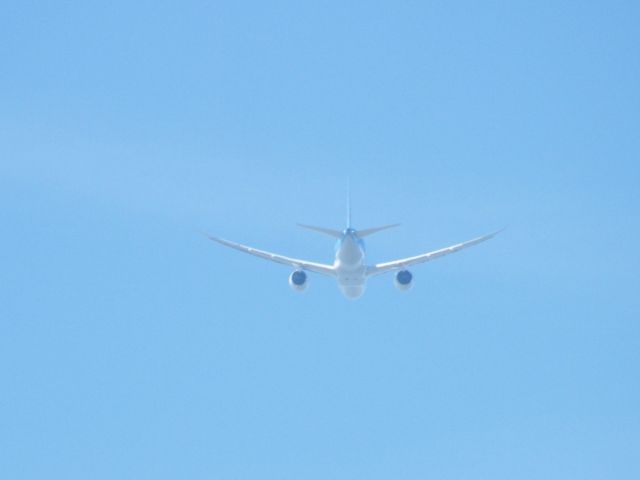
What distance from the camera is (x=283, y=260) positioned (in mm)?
129000

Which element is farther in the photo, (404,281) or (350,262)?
(404,281)

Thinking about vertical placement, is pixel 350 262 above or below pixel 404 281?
below

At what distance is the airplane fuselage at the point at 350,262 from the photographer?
11675cm

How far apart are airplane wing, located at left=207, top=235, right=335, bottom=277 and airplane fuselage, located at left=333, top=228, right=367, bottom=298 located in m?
3.75

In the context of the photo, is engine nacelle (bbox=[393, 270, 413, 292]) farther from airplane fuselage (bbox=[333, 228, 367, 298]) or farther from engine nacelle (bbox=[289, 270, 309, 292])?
engine nacelle (bbox=[289, 270, 309, 292])

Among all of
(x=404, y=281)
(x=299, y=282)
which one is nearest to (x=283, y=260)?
(x=299, y=282)

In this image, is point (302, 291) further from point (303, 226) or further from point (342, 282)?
point (303, 226)

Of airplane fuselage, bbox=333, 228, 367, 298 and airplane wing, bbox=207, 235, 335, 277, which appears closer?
airplane fuselage, bbox=333, 228, 367, 298

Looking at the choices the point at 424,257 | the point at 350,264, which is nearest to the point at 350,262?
the point at 350,264

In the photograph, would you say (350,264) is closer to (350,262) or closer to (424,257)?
(350,262)

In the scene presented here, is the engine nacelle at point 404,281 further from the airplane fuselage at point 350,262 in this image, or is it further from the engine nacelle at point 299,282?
the engine nacelle at point 299,282

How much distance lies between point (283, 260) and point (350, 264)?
41.5 feet

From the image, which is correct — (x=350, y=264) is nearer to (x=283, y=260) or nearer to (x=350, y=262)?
(x=350, y=262)

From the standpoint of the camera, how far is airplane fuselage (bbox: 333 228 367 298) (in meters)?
117
